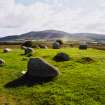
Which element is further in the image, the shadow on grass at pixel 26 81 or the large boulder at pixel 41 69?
the large boulder at pixel 41 69

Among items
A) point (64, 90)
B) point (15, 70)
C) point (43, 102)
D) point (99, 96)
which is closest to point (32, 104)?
point (43, 102)

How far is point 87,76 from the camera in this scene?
3497 cm

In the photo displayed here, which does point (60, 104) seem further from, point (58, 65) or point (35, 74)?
point (58, 65)

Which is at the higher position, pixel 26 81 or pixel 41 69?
pixel 41 69

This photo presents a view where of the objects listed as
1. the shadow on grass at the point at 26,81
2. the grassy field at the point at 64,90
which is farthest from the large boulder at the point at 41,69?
the grassy field at the point at 64,90

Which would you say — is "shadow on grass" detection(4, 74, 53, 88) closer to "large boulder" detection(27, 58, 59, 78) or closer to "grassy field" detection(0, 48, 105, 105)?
"large boulder" detection(27, 58, 59, 78)

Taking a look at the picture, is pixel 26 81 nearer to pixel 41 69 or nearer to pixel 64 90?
pixel 41 69

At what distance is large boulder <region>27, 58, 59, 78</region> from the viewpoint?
3468cm

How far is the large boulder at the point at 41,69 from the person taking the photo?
34678 mm

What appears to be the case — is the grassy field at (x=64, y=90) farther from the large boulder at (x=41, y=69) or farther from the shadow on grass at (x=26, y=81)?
the large boulder at (x=41, y=69)

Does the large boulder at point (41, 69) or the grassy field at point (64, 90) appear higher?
the large boulder at point (41, 69)

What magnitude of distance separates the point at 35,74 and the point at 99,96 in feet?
34.9

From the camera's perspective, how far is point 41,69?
35.5 metres

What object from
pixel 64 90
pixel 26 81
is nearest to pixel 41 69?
A: pixel 26 81
